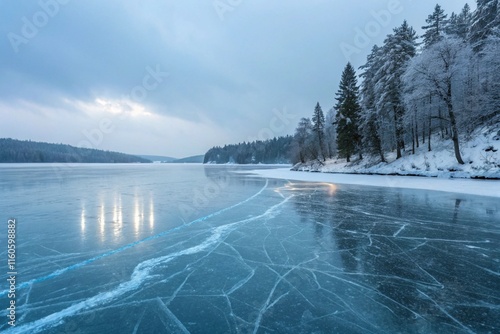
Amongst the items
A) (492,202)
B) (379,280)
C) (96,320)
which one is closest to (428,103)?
(492,202)

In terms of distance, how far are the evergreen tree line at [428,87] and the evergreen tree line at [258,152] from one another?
75.2 meters

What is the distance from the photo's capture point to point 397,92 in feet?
82.7

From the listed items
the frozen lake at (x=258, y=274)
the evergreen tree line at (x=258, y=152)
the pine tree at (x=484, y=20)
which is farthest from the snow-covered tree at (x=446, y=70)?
the evergreen tree line at (x=258, y=152)

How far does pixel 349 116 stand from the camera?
3412cm

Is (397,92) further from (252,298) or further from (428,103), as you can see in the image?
(252,298)

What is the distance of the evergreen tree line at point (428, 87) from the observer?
19.1 m

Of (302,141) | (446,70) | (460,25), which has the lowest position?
(302,141)

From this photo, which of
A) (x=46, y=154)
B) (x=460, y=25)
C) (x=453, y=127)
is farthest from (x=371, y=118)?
(x=46, y=154)

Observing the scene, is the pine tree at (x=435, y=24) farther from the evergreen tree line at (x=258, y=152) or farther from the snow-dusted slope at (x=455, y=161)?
the evergreen tree line at (x=258, y=152)

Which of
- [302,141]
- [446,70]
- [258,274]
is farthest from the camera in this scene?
[302,141]

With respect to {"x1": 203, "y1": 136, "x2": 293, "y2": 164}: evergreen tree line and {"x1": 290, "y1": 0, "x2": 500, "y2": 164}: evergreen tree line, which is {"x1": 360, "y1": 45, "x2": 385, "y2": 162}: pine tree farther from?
{"x1": 203, "y1": 136, "x2": 293, "y2": 164}: evergreen tree line

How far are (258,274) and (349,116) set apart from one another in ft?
114

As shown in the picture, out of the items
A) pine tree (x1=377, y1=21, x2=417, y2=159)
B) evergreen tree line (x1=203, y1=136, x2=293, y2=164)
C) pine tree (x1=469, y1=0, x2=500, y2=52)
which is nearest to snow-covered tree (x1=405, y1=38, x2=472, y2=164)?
pine tree (x1=377, y1=21, x2=417, y2=159)

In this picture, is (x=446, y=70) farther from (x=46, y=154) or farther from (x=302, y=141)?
(x=46, y=154)
